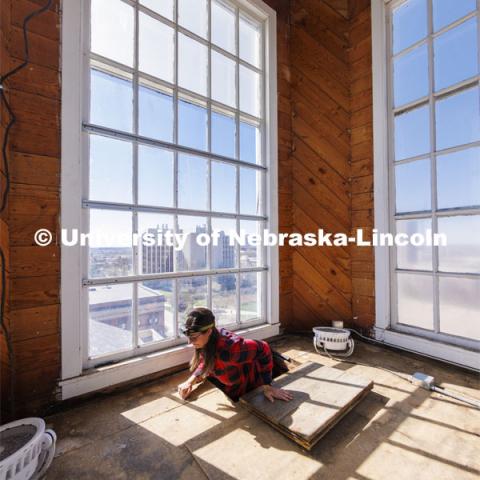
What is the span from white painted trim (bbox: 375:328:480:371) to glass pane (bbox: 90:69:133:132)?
2.39 metres

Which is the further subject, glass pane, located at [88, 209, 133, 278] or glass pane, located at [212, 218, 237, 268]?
glass pane, located at [212, 218, 237, 268]

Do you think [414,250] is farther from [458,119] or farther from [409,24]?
[409,24]

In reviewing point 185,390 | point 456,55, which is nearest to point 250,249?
point 185,390

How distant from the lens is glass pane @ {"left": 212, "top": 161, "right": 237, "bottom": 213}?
1999mm

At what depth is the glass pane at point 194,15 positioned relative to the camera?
6.14 feet

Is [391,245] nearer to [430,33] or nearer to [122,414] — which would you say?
[430,33]

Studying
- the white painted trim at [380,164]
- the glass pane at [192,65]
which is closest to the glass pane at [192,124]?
the glass pane at [192,65]

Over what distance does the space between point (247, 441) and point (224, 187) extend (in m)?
1.59

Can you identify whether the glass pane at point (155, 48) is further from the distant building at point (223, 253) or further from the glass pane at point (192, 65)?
the distant building at point (223, 253)

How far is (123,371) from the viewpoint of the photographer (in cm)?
150

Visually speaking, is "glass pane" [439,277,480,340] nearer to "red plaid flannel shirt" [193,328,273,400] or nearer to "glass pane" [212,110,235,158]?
"red plaid flannel shirt" [193,328,273,400]

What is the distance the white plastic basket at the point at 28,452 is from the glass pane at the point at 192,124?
5.39ft

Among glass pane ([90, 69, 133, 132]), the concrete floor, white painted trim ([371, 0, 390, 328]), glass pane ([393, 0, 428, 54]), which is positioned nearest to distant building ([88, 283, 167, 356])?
the concrete floor

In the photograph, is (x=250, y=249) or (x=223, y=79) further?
(x=250, y=249)
